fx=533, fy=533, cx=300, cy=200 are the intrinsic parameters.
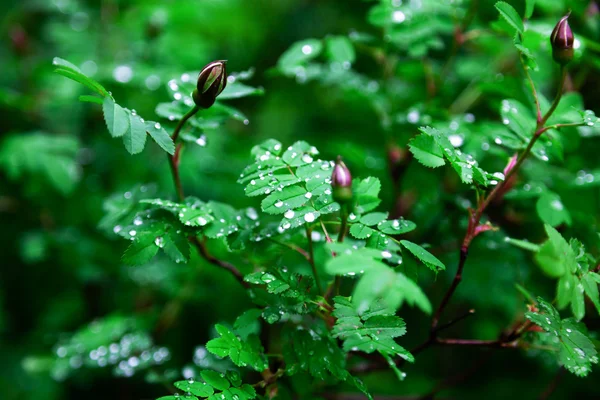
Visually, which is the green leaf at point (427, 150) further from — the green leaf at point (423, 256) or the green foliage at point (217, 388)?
the green foliage at point (217, 388)

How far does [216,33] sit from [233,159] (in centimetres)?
102

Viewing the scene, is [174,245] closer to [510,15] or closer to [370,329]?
[370,329]

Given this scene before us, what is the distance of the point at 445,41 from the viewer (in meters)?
2.89

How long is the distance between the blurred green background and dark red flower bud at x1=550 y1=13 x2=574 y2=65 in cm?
40

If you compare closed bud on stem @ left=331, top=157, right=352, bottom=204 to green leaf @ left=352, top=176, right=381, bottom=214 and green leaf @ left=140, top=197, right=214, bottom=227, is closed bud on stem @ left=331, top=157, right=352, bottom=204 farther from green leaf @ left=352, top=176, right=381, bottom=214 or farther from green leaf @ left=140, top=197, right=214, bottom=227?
green leaf @ left=140, top=197, right=214, bottom=227

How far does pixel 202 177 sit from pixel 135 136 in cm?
129

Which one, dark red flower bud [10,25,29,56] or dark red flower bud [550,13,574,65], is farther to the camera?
dark red flower bud [10,25,29,56]

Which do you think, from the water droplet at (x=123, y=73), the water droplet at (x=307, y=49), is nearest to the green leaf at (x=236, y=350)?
the water droplet at (x=307, y=49)

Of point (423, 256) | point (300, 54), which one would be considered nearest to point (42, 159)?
point (300, 54)

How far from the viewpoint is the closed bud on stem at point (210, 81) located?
100 centimetres

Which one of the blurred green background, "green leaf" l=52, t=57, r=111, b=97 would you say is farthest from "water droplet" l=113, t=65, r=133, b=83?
"green leaf" l=52, t=57, r=111, b=97

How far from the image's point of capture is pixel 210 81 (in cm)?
100

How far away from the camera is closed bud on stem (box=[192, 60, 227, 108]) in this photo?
996 millimetres

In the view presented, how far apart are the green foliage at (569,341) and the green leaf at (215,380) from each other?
56 centimetres
